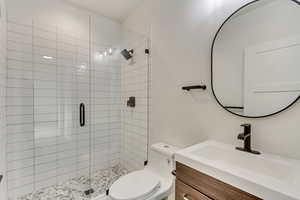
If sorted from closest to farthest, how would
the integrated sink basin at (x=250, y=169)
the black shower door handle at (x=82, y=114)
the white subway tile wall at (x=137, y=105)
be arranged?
the integrated sink basin at (x=250, y=169)
the white subway tile wall at (x=137, y=105)
the black shower door handle at (x=82, y=114)

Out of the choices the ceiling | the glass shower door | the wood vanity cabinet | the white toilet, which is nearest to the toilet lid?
the white toilet

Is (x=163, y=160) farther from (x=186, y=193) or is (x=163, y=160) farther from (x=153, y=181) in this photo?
(x=186, y=193)

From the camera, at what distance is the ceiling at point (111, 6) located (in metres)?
2.14

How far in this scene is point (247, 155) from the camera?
99 centimetres

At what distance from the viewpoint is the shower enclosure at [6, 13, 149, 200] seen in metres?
1.81

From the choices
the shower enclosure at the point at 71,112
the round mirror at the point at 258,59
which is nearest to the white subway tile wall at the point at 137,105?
the shower enclosure at the point at 71,112

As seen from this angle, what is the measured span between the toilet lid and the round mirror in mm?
906

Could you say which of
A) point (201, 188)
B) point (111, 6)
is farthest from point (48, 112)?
point (201, 188)

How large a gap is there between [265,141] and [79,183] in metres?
2.23

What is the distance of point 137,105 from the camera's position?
2203 mm

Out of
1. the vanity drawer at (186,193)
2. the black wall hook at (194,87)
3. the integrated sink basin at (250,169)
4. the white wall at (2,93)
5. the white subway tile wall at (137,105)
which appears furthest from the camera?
the white subway tile wall at (137,105)

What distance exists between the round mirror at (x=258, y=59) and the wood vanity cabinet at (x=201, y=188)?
58cm

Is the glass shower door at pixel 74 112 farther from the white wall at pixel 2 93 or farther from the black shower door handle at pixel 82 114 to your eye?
the white wall at pixel 2 93

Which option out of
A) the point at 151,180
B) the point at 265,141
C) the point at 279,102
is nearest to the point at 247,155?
the point at 265,141
